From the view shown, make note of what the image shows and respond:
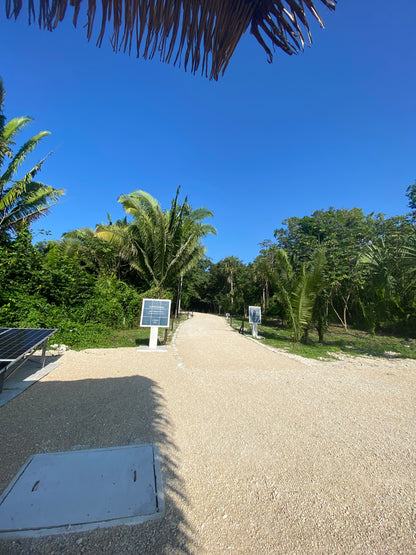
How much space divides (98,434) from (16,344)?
108 inches

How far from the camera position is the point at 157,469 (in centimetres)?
231

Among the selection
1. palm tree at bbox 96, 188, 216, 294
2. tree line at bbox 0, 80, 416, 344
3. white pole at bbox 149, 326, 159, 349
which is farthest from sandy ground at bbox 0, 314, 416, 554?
Result: palm tree at bbox 96, 188, 216, 294

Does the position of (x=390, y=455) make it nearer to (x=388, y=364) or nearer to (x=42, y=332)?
(x=388, y=364)

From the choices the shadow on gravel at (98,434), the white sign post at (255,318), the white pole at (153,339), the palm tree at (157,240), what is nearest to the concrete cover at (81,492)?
the shadow on gravel at (98,434)

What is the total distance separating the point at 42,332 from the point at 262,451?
5237 millimetres

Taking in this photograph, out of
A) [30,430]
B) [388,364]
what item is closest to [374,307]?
[388,364]

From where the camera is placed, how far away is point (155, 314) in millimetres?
7961

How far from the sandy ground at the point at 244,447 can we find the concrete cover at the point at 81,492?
90 millimetres

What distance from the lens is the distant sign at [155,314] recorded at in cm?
789

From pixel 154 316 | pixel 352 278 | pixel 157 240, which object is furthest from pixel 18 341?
pixel 352 278

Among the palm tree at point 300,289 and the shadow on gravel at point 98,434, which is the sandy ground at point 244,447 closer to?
the shadow on gravel at point 98,434

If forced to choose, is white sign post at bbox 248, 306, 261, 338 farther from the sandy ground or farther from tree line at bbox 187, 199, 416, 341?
the sandy ground

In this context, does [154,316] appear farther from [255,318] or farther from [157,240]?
[255,318]

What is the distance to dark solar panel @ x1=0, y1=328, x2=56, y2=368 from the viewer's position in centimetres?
385
